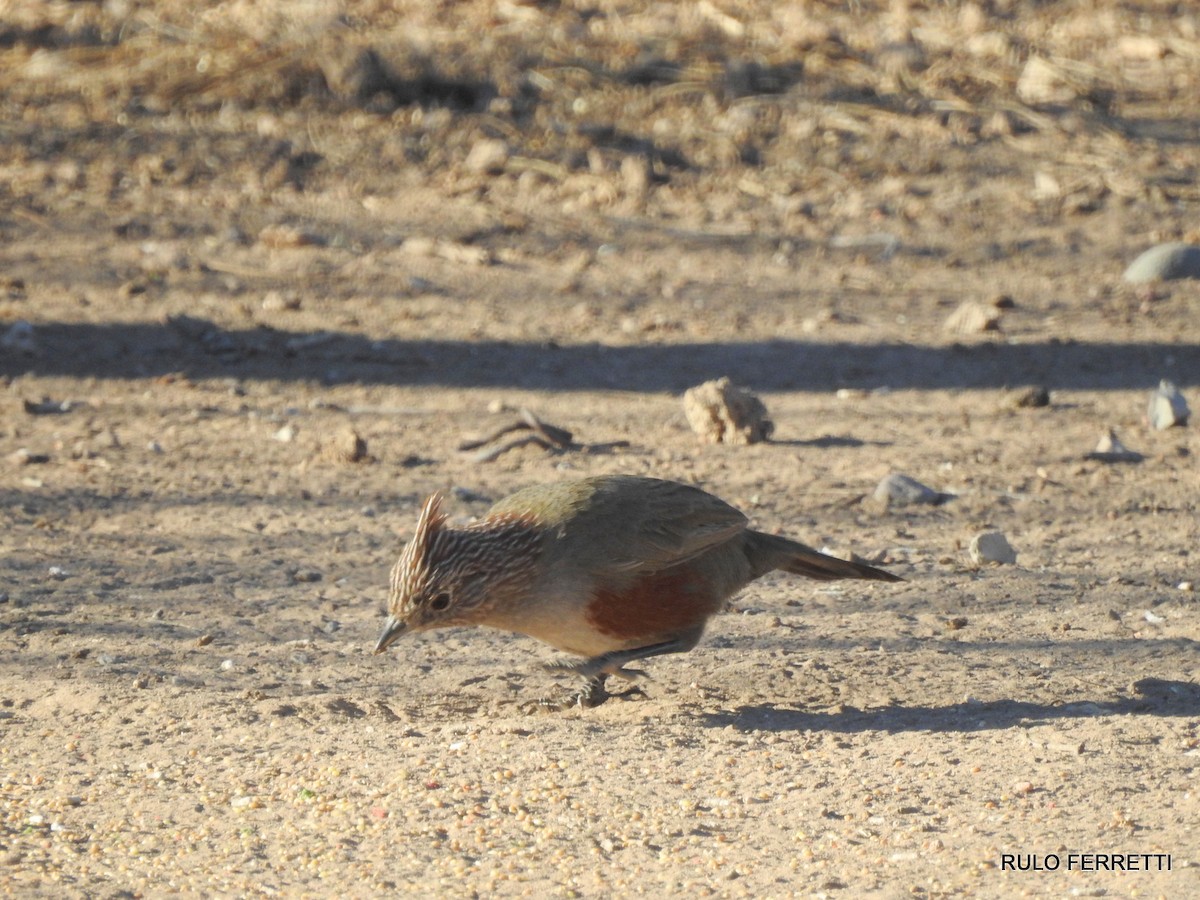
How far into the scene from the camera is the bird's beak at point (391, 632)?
505 centimetres

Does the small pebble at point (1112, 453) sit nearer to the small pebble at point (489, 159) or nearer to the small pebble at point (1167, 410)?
the small pebble at point (1167, 410)

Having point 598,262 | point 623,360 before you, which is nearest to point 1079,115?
point 598,262

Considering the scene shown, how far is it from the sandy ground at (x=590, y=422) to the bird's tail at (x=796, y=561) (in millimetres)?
316

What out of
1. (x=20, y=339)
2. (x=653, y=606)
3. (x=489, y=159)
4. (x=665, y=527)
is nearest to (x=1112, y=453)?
(x=665, y=527)

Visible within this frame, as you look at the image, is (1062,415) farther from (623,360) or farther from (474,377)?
(474,377)

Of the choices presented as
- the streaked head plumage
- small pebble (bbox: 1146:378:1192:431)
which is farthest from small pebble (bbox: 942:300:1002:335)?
the streaked head plumage

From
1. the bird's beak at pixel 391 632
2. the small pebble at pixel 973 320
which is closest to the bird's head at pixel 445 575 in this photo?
the bird's beak at pixel 391 632

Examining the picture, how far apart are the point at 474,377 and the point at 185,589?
128 inches

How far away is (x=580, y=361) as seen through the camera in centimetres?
957

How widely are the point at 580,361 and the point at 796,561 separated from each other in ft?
→ 13.4

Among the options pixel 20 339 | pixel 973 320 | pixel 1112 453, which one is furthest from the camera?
pixel 973 320

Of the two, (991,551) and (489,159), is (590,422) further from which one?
(489,159)

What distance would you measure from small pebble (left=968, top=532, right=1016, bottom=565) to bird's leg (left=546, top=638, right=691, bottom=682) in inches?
70.7

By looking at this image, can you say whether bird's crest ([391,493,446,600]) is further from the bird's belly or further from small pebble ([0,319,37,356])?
small pebble ([0,319,37,356])
